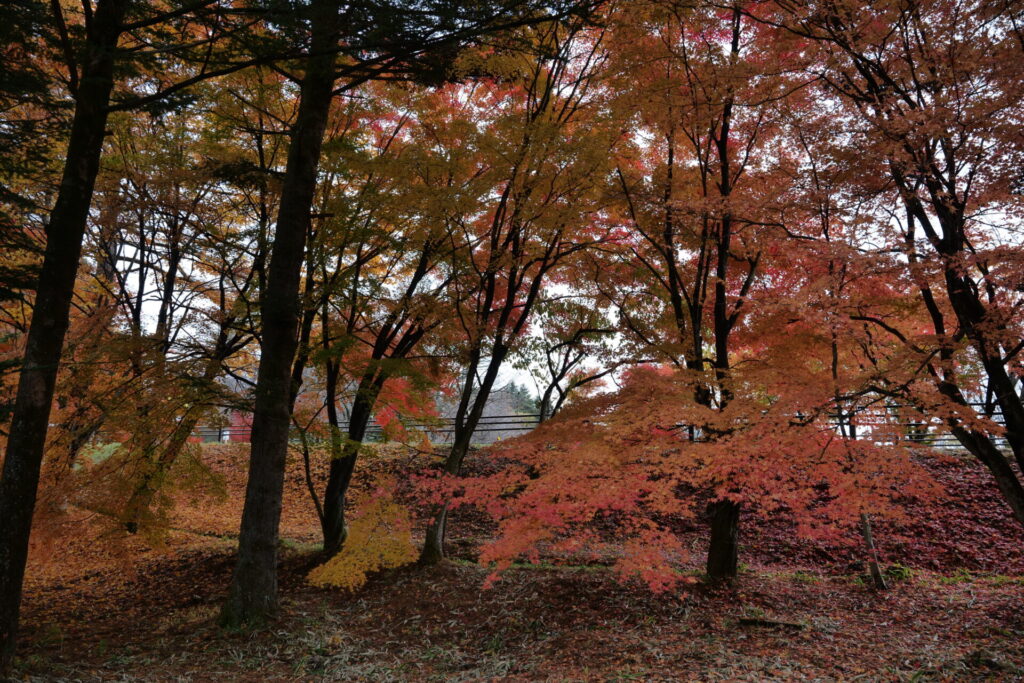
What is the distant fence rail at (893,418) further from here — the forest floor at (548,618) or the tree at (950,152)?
the forest floor at (548,618)

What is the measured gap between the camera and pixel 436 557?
10.3 m

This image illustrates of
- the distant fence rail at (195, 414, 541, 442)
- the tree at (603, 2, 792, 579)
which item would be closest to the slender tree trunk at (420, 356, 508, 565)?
the distant fence rail at (195, 414, 541, 442)

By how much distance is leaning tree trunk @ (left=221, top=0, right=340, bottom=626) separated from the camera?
7.00 meters

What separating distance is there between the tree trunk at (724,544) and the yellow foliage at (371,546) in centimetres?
449

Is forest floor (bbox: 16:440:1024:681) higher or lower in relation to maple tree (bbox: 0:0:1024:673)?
lower

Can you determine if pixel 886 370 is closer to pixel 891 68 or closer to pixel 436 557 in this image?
pixel 891 68

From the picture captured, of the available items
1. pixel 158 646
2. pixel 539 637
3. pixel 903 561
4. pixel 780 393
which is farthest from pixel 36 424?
pixel 903 561

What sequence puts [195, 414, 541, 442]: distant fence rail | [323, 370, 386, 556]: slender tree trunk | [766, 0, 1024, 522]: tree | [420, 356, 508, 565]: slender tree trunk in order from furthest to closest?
[323, 370, 386, 556]: slender tree trunk < [195, 414, 541, 442]: distant fence rail < [420, 356, 508, 565]: slender tree trunk < [766, 0, 1024, 522]: tree

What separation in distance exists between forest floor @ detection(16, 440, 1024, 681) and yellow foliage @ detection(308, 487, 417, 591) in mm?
460

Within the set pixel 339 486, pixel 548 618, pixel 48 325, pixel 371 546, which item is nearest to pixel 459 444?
pixel 371 546

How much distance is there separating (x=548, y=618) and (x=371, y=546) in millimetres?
2692

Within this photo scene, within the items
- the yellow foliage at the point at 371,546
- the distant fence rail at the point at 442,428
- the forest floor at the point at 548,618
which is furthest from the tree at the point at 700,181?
the yellow foliage at the point at 371,546

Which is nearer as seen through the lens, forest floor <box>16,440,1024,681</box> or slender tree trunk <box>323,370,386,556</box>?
forest floor <box>16,440,1024,681</box>

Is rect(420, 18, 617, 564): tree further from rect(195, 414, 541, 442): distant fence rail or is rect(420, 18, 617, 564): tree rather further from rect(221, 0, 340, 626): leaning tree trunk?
rect(221, 0, 340, 626): leaning tree trunk
